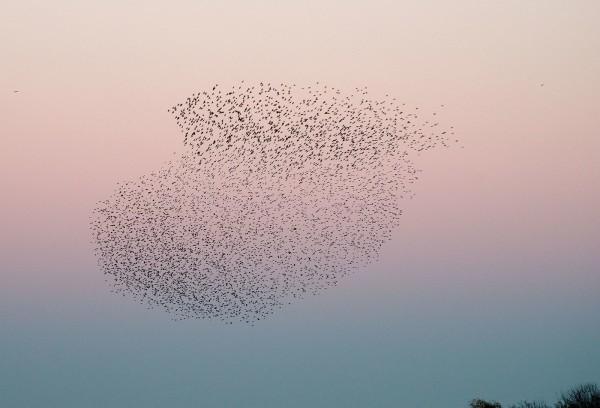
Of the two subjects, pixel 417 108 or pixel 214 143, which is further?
pixel 214 143

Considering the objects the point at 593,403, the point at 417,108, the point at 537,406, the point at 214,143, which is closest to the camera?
the point at 417,108

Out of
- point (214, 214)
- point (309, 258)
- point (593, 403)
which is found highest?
point (214, 214)

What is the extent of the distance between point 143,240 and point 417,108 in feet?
69.5

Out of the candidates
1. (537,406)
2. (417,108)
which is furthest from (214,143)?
(537,406)

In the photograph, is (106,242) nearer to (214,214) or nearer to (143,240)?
(143,240)

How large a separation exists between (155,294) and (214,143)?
14.8m

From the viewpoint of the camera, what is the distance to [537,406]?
87.2 metres

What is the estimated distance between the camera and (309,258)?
47469mm

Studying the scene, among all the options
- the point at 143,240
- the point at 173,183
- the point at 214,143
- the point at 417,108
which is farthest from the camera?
the point at 143,240

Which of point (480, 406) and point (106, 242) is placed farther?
point (480, 406)

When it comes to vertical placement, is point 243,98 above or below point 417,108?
above

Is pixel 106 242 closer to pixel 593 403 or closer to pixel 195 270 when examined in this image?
pixel 195 270

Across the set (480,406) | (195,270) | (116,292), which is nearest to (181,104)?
(195,270)

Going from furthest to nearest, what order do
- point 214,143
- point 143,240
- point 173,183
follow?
point 143,240, point 173,183, point 214,143
